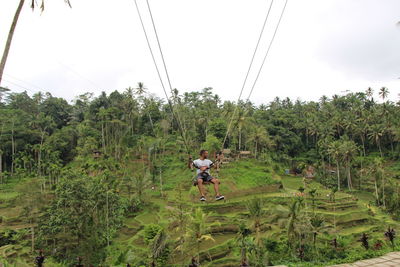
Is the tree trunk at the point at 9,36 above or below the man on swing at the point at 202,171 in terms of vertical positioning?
above

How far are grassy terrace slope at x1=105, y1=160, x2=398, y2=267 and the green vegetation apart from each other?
117 millimetres

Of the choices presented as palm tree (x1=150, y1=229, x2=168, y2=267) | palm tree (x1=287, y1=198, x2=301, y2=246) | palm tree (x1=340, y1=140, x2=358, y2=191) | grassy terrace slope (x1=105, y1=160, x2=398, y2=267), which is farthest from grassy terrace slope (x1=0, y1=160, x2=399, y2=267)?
palm tree (x1=340, y1=140, x2=358, y2=191)

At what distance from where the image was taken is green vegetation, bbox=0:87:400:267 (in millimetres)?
18812

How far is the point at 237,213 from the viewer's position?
25.8m

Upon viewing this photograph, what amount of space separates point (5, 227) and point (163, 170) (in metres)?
19.3

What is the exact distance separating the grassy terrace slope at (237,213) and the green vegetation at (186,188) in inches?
4.6

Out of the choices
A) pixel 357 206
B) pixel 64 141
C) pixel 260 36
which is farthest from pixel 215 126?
pixel 260 36

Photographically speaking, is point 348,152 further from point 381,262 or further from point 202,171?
point 202,171

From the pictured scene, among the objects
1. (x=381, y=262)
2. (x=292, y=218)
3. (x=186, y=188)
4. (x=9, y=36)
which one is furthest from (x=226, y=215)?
(x=9, y=36)

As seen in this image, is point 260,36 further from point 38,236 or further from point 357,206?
point 357,206

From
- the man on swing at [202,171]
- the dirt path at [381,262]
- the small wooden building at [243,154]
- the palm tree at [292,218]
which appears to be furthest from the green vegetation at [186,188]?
the dirt path at [381,262]

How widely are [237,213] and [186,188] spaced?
883 centimetres

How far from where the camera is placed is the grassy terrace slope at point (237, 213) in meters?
20.5

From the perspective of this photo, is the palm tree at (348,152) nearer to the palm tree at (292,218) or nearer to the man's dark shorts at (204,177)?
the palm tree at (292,218)
